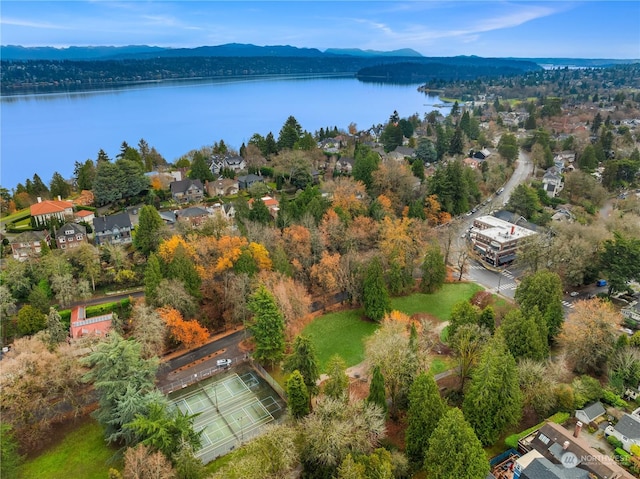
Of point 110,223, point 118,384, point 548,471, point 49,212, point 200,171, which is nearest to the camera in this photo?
point 548,471

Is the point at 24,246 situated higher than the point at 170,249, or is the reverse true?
the point at 170,249

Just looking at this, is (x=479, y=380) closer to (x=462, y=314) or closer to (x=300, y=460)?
(x=462, y=314)

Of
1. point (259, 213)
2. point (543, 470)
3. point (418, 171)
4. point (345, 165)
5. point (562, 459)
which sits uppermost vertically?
point (418, 171)

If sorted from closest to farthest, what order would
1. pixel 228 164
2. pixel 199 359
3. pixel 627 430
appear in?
pixel 627 430, pixel 199 359, pixel 228 164

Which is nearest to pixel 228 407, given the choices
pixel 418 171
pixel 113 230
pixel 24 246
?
pixel 113 230

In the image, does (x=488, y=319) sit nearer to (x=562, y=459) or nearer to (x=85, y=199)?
(x=562, y=459)

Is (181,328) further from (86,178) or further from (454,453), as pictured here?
(86,178)

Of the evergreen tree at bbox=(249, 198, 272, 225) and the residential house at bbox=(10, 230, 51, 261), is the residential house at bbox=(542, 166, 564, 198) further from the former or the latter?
the residential house at bbox=(10, 230, 51, 261)

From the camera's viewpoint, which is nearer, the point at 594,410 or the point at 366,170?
the point at 594,410
